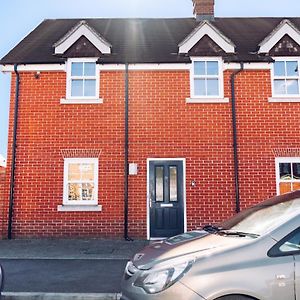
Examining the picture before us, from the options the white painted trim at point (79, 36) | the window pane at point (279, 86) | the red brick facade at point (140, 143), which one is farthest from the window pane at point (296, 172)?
the white painted trim at point (79, 36)

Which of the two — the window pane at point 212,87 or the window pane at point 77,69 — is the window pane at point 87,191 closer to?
the window pane at point 77,69

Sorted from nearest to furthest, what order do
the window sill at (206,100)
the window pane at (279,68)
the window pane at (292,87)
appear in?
the window sill at (206,100), the window pane at (292,87), the window pane at (279,68)

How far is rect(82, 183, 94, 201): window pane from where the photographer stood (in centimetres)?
1067

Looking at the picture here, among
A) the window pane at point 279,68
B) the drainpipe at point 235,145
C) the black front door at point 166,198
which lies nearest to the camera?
the black front door at point 166,198

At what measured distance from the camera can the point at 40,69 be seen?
441 inches

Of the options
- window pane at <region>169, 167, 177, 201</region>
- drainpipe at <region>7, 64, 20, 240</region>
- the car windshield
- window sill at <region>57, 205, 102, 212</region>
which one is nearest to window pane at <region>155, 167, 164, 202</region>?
window pane at <region>169, 167, 177, 201</region>

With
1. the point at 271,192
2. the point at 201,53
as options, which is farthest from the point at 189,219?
the point at 201,53

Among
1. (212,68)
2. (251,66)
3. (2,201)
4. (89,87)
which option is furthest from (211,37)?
(2,201)

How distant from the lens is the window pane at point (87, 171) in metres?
10.7

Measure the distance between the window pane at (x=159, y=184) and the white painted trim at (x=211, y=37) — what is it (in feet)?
12.6

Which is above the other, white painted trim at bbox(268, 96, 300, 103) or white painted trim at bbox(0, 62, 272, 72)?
white painted trim at bbox(0, 62, 272, 72)

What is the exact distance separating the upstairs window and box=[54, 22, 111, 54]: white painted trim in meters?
0.45

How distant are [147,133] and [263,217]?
287 inches

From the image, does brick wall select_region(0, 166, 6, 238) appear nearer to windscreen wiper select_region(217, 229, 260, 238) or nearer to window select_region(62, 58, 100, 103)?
window select_region(62, 58, 100, 103)
